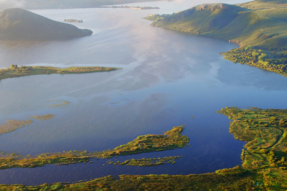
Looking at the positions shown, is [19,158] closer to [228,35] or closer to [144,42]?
[144,42]

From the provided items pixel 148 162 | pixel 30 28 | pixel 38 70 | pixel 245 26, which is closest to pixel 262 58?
pixel 245 26

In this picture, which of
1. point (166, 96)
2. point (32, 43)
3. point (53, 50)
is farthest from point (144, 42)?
point (166, 96)

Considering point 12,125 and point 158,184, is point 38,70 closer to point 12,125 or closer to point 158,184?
point 12,125

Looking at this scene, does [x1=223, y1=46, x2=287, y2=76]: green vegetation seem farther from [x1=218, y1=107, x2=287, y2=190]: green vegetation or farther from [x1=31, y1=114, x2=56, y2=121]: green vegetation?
[x1=31, y1=114, x2=56, y2=121]: green vegetation

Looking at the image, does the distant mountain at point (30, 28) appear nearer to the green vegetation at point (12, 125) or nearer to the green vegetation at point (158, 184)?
the green vegetation at point (12, 125)

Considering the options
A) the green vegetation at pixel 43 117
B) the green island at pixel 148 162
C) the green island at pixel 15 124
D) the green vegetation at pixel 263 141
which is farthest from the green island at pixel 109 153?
the green vegetation at pixel 43 117
